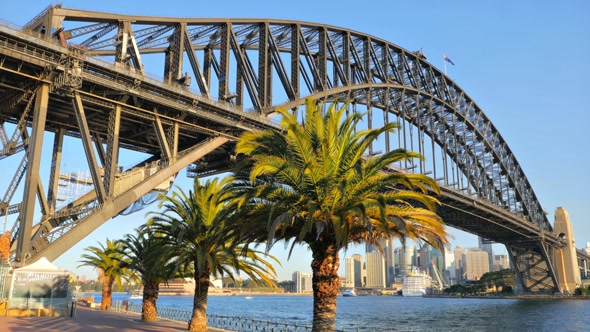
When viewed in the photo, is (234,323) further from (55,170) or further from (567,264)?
(567,264)

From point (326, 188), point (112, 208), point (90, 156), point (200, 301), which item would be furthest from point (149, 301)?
point (326, 188)

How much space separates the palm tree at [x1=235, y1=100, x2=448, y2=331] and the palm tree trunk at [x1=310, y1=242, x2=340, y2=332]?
0.03m

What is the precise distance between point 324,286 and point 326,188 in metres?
3.32

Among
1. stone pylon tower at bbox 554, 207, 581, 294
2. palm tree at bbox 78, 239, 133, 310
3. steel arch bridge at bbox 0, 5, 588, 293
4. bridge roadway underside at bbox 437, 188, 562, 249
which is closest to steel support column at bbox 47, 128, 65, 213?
steel arch bridge at bbox 0, 5, 588, 293

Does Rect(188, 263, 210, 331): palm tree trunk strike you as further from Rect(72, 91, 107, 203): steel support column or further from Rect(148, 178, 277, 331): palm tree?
Rect(72, 91, 107, 203): steel support column

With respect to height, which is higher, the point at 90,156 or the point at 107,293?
the point at 90,156

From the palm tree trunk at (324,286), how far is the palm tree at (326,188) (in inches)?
1.3

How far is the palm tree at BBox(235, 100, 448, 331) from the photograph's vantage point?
18.1 metres

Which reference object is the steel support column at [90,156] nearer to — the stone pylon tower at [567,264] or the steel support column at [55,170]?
the steel support column at [55,170]

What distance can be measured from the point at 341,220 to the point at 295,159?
2780mm

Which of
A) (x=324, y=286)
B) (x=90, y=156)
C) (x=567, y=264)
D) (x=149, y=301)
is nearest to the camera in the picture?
(x=324, y=286)

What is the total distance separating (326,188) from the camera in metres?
18.3

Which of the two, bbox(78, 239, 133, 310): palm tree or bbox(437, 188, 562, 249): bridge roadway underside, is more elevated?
bbox(437, 188, 562, 249): bridge roadway underside

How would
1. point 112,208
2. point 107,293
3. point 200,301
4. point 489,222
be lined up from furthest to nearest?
1. point 489,222
2. point 107,293
3. point 112,208
4. point 200,301
